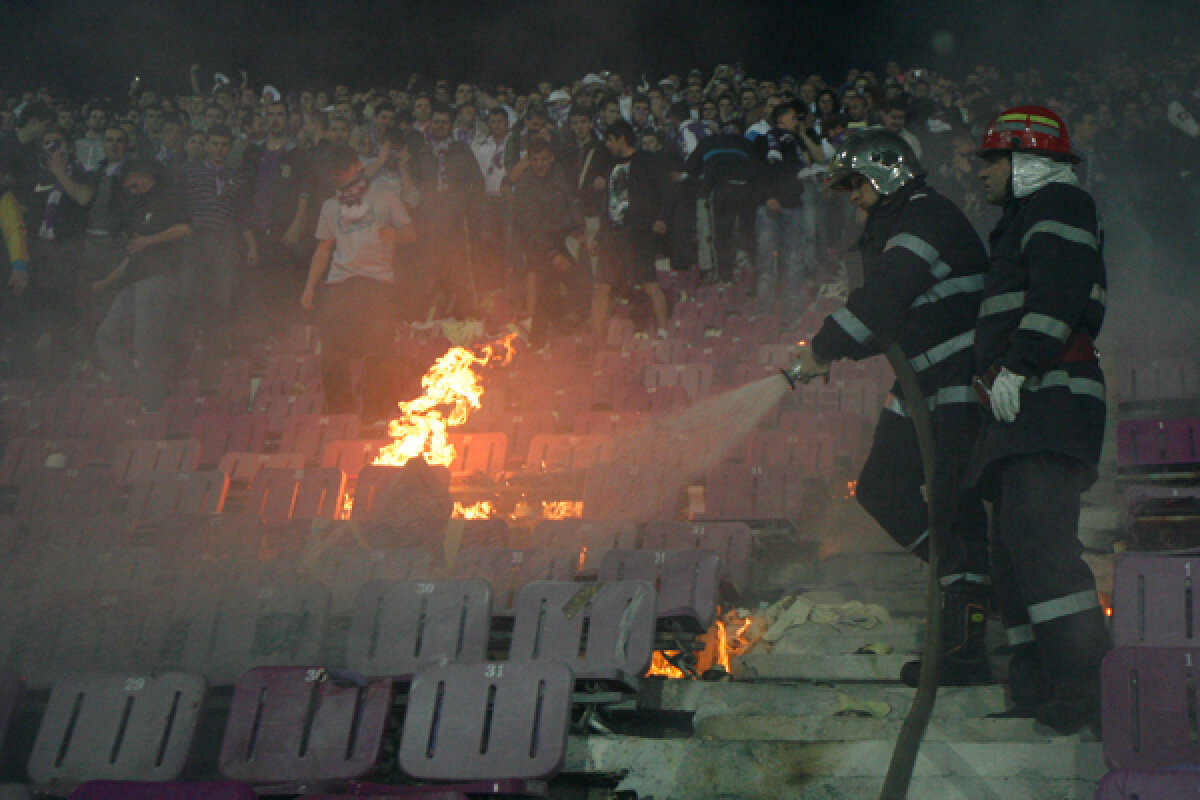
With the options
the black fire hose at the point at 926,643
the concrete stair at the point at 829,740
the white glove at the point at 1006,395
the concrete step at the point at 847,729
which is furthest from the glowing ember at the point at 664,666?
the white glove at the point at 1006,395

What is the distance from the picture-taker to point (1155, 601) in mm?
3773

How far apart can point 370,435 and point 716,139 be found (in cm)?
478

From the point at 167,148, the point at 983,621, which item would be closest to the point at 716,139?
the point at 167,148

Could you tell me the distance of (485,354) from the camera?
1108cm

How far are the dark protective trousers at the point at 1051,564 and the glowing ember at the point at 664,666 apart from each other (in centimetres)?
186

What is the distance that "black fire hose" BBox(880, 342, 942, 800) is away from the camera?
138 inches

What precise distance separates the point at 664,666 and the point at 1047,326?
2547 mm

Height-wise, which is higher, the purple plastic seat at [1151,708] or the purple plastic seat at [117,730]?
the purple plastic seat at [1151,708]

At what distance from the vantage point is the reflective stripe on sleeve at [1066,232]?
11.5 feet

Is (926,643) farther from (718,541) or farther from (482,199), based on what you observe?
(482,199)

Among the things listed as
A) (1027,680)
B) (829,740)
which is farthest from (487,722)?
(1027,680)

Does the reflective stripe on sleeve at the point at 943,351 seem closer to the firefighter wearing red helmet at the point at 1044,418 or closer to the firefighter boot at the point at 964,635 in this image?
the firefighter wearing red helmet at the point at 1044,418

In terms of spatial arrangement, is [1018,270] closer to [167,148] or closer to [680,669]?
[680,669]

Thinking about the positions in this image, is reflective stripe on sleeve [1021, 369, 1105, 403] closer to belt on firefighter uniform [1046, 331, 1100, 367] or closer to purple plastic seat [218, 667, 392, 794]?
belt on firefighter uniform [1046, 331, 1100, 367]
